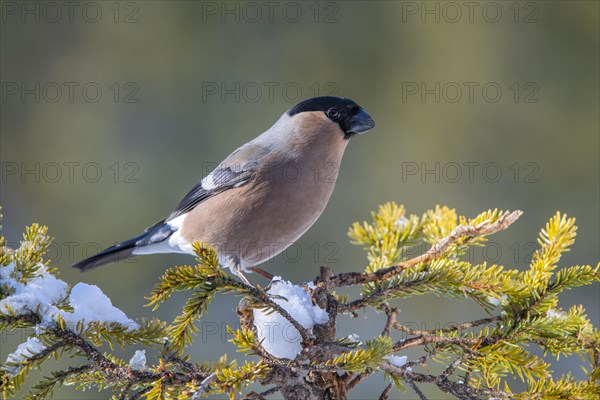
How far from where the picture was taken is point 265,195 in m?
3.41

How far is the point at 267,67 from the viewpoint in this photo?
7141 millimetres

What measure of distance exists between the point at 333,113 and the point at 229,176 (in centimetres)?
72

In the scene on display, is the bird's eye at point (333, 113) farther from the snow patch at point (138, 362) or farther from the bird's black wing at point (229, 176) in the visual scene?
the snow patch at point (138, 362)

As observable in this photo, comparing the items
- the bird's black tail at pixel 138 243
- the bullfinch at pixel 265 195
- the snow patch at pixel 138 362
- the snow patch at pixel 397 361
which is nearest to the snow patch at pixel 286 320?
the snow patch at pixel 397 361

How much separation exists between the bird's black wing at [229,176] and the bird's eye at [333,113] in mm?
425

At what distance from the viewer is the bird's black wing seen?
364 centimetres

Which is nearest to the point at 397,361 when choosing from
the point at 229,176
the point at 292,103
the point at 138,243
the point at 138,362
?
the point at 138,362

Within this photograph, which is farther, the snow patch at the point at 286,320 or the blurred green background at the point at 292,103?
the blurred green background at the point at 292,103

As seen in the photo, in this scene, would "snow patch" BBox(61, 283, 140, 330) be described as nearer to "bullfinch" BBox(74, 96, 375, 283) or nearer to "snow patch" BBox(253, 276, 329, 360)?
"snow patch" BBox(253, 276, 329, 360)

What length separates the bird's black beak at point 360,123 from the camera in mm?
3738

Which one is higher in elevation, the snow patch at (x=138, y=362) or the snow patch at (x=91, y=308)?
the snow patch at (x=91, y=308)

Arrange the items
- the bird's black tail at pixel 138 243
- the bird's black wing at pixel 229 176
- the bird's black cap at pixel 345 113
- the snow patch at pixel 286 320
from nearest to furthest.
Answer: the snow patch at pixel 286 320
the bird's black wing at pixel 229 176
the bird's black cap at pixel 345 113
the bird's black tail at pixel 138 243

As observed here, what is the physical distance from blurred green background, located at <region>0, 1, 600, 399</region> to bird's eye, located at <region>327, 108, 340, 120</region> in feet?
8.54

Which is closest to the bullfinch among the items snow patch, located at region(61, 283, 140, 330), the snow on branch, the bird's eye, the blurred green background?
the bird's eye
